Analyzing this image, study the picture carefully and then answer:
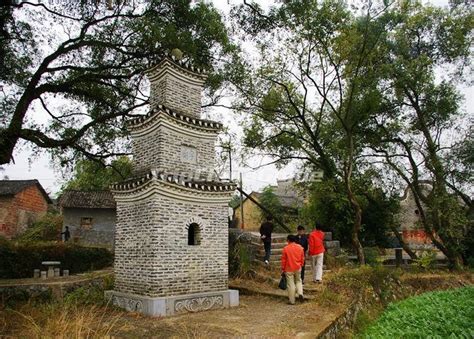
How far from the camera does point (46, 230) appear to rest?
90.6 feet

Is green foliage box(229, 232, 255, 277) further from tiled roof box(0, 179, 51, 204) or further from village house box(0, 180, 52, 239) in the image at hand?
tiled roof box(0, 179, 51, 204)

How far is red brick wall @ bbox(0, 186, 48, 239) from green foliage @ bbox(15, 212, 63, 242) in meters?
0.92

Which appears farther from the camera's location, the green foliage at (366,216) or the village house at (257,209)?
the village house at (257,209)

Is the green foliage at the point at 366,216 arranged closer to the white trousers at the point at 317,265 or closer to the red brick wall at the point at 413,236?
the white trousers at the point at 317,265

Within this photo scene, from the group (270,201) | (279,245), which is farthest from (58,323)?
(270,201)

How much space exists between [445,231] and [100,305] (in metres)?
14.7

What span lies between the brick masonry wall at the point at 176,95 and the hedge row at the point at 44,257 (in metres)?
10.9

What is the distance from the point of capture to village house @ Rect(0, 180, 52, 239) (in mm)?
27984

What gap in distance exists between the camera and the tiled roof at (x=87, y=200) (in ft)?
87.7

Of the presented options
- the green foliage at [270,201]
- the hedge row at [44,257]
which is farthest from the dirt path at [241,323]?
the green foliage at [270,201]

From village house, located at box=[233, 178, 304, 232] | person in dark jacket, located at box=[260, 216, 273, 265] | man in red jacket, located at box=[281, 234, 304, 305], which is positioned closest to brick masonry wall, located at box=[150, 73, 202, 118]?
man in red jacket, located at box=[281, 234, 304, 305]

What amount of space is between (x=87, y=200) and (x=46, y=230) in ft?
12.4

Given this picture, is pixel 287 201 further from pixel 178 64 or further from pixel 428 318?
pixel 178 64

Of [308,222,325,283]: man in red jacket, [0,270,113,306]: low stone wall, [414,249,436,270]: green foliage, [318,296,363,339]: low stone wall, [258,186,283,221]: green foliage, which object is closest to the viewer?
[318,296,363,339]: low stone wall
